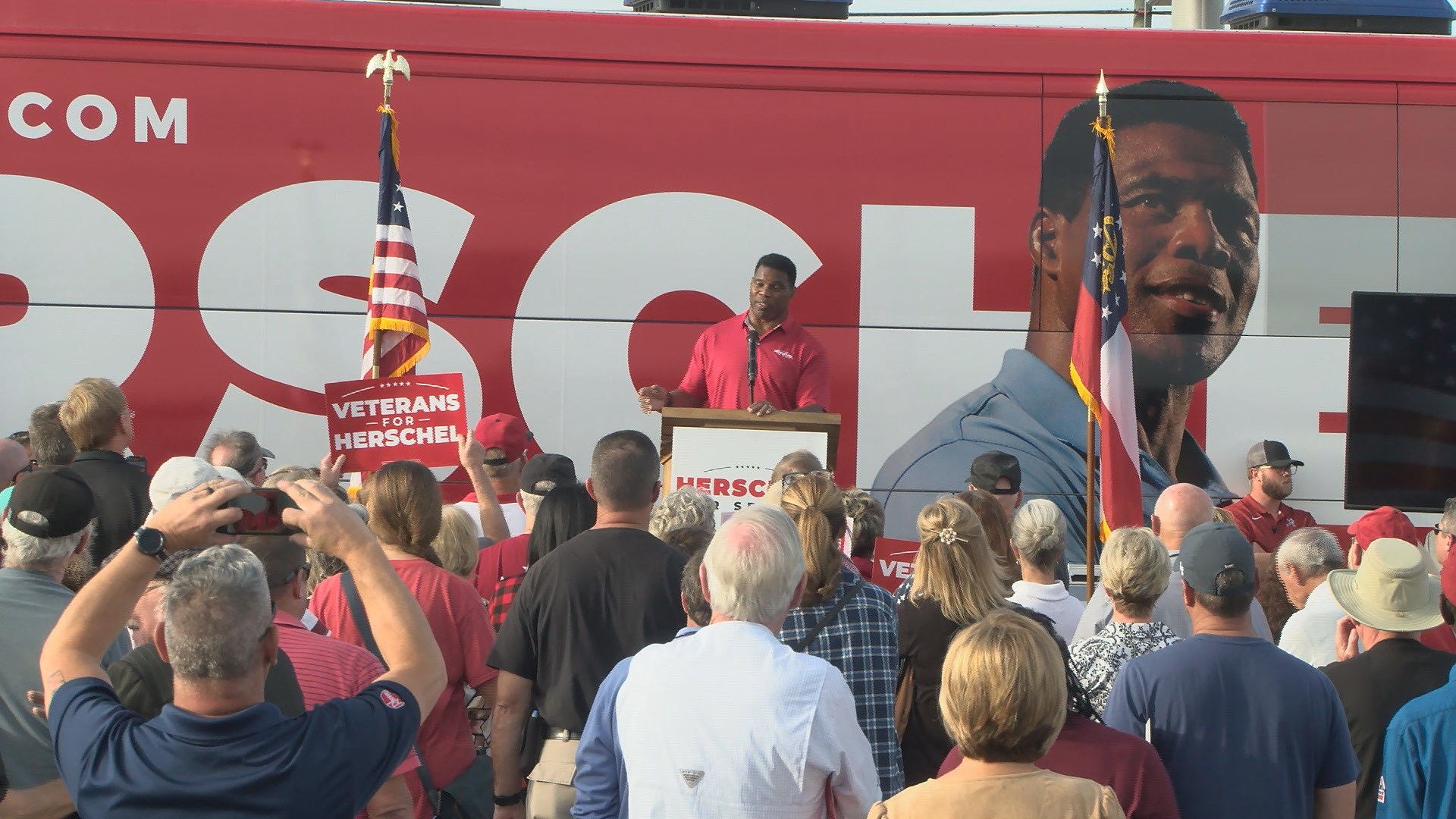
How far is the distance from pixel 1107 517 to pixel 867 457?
4.22 ft

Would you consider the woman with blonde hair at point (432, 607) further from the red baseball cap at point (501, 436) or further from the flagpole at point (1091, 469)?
the flagpole at point (1091, 469)

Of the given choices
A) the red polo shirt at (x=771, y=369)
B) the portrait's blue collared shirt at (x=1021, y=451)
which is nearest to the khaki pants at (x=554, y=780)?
the red polo shirt at (x=771, y=369)

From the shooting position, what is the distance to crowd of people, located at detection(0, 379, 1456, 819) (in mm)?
2629

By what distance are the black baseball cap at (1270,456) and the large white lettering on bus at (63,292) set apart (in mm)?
5680

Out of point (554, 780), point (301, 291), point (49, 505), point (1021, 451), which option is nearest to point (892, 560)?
point (554, 780)

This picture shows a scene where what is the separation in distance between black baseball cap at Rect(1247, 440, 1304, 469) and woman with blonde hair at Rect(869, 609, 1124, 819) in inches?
216

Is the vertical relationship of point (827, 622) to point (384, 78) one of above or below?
below

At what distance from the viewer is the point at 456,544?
5.08 meters

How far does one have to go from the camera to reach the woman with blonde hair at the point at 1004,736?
272cm

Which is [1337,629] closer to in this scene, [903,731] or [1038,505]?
[1038,505]

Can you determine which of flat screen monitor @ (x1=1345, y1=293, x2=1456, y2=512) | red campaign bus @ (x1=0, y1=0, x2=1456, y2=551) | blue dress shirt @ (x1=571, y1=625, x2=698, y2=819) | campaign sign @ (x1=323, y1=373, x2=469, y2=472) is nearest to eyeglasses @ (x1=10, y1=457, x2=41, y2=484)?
campaign sign @ (x1=323, y1=373, x2=469, y2=472)

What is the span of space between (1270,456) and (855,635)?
15.4 feet

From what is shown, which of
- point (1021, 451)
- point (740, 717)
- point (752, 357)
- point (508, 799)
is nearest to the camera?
point (740, 717)

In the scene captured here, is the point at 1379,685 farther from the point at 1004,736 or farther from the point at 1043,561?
the point at 1004,736
